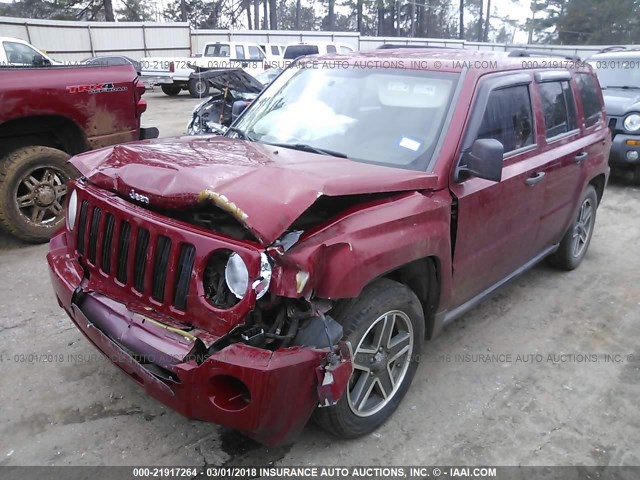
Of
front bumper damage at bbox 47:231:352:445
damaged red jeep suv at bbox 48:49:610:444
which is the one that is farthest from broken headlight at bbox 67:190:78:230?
front bumper damage at bbox 47:231:352:445

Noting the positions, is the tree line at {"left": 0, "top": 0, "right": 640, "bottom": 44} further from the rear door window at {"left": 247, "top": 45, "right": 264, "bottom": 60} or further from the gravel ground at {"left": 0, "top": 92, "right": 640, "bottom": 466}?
the gravel ground at {"left": 0, "top": 92, "right": 640, "bottom": 466}

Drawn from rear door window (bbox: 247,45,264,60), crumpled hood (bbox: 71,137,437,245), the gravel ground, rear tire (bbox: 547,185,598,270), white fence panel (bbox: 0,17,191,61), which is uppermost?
white fence panel (bbox: 0,17,191,61)

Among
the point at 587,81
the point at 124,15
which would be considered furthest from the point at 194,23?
the point at 587,81

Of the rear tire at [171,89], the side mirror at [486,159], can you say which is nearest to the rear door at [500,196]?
the side mirror at [486,159]

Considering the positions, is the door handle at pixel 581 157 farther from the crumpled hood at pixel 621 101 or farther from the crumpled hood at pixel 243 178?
the crumpled hood at pixel 621 101

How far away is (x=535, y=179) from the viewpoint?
12.1 feet

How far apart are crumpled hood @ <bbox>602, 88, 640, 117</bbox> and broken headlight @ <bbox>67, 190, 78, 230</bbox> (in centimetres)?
797

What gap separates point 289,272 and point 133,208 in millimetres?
911

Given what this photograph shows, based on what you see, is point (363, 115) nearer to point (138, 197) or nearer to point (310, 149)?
point (310, 149)

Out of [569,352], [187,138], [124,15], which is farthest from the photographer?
[124,15]

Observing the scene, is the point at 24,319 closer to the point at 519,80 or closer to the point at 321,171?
the point at 321,171

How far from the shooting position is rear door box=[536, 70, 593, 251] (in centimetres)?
394

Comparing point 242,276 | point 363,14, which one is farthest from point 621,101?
point 363,14

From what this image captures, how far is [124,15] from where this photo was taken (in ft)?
131
